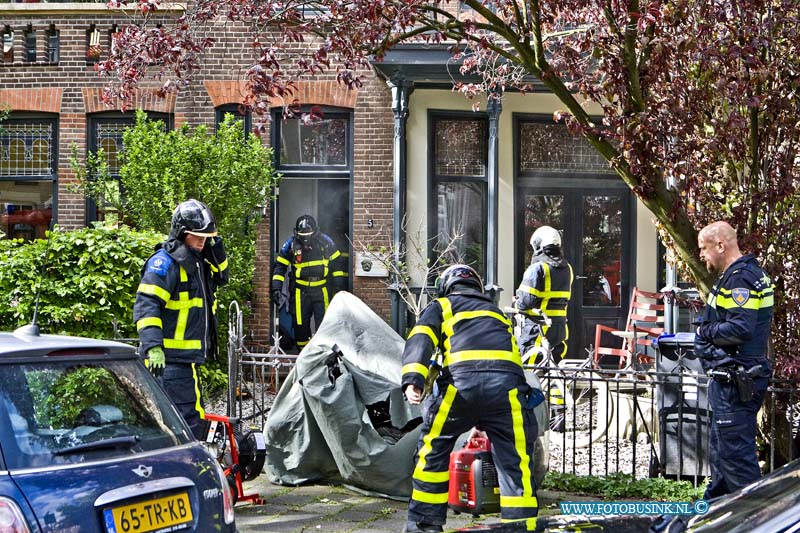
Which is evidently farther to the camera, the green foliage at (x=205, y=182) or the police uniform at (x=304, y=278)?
the police uniform at (x=304, y=278)

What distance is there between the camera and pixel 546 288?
34.7ft

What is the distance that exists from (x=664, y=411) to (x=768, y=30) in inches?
113

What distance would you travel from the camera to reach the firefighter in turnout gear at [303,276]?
42.5 feet

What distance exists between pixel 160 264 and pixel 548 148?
28.4 feet

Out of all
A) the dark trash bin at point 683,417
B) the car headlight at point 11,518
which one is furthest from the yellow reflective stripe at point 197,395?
the dark trash bin at point 683,417

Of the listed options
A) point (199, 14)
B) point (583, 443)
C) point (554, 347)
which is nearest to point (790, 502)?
point (199, 14)

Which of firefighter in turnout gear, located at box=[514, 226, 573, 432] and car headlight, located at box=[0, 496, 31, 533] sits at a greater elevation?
firefighter in turnout gear, located at box=[514, 226, 573, 432]

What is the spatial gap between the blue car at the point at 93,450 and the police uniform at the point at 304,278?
855cm

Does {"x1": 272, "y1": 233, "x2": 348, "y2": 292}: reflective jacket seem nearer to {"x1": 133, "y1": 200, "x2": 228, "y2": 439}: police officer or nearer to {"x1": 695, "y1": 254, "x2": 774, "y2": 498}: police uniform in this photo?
{"x1": 133, "y1": 200, "x2": 228, "y2": 439}: police officer

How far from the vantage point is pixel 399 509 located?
6883mm

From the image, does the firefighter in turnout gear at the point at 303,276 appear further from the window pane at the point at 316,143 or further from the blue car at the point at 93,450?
the blue car at the point at 93,450

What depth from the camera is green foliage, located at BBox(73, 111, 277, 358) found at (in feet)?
38.3

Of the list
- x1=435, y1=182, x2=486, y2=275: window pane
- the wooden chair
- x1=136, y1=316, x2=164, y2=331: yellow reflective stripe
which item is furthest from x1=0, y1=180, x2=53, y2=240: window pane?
x1=136, y1=316, x2=164, y2=331: yellow reflective stripe

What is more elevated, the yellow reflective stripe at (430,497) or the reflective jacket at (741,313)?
the reflective jacket at (741,313)
